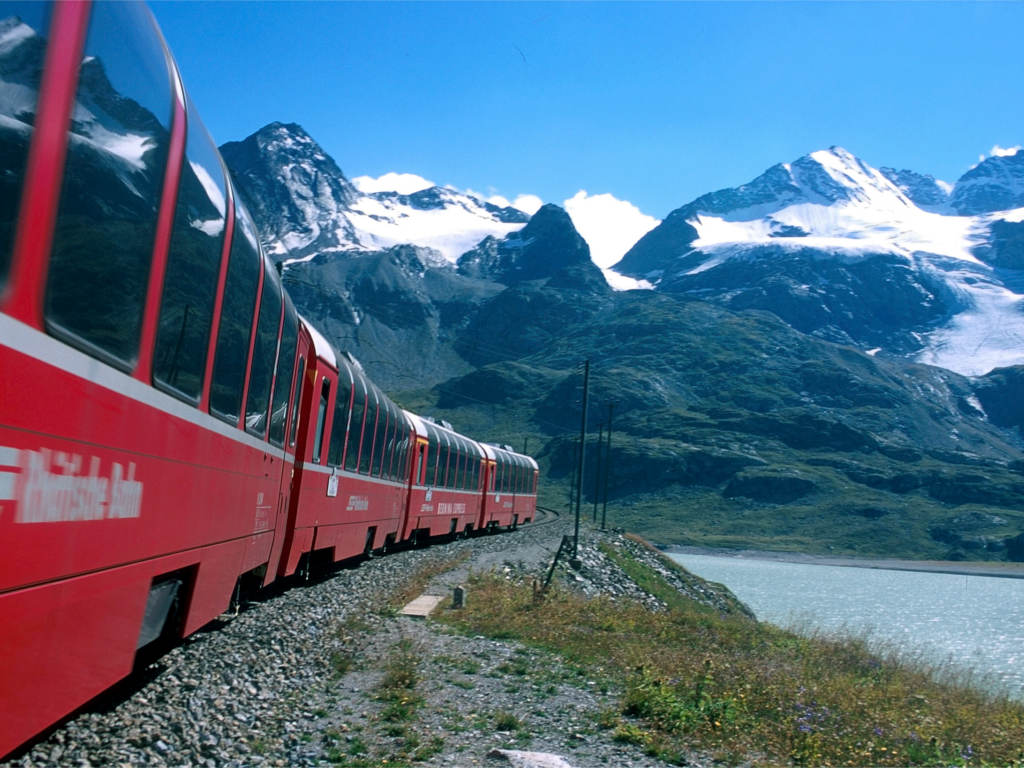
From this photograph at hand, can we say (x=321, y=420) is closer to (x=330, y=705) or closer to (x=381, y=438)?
(x=330, y=705)

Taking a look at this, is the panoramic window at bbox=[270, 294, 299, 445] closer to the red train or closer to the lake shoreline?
the red train

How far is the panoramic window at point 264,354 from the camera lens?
791 cm

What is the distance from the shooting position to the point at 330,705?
313 inches

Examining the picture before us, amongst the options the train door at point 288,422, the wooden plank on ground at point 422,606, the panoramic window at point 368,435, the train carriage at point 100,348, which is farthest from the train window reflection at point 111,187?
the panoramic window at point 368,435

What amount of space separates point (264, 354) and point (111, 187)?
4.55 m

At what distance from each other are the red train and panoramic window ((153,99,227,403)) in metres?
0.02

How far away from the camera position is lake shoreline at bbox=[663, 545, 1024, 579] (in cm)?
11044

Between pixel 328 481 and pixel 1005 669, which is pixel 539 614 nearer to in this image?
pixel 328 481

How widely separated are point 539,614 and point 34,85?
1227 cm

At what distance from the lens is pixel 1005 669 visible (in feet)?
101

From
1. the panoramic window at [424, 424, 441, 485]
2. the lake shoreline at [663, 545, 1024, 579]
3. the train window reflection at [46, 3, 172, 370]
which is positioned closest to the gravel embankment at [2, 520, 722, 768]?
the train window reflection at [46, 3, 172, 370]

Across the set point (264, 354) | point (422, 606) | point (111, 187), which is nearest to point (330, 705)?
point (264, 354)

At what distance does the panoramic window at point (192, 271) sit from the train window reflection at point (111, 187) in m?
0.39

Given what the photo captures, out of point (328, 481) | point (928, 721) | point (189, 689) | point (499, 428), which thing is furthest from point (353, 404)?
point (499, 428)
